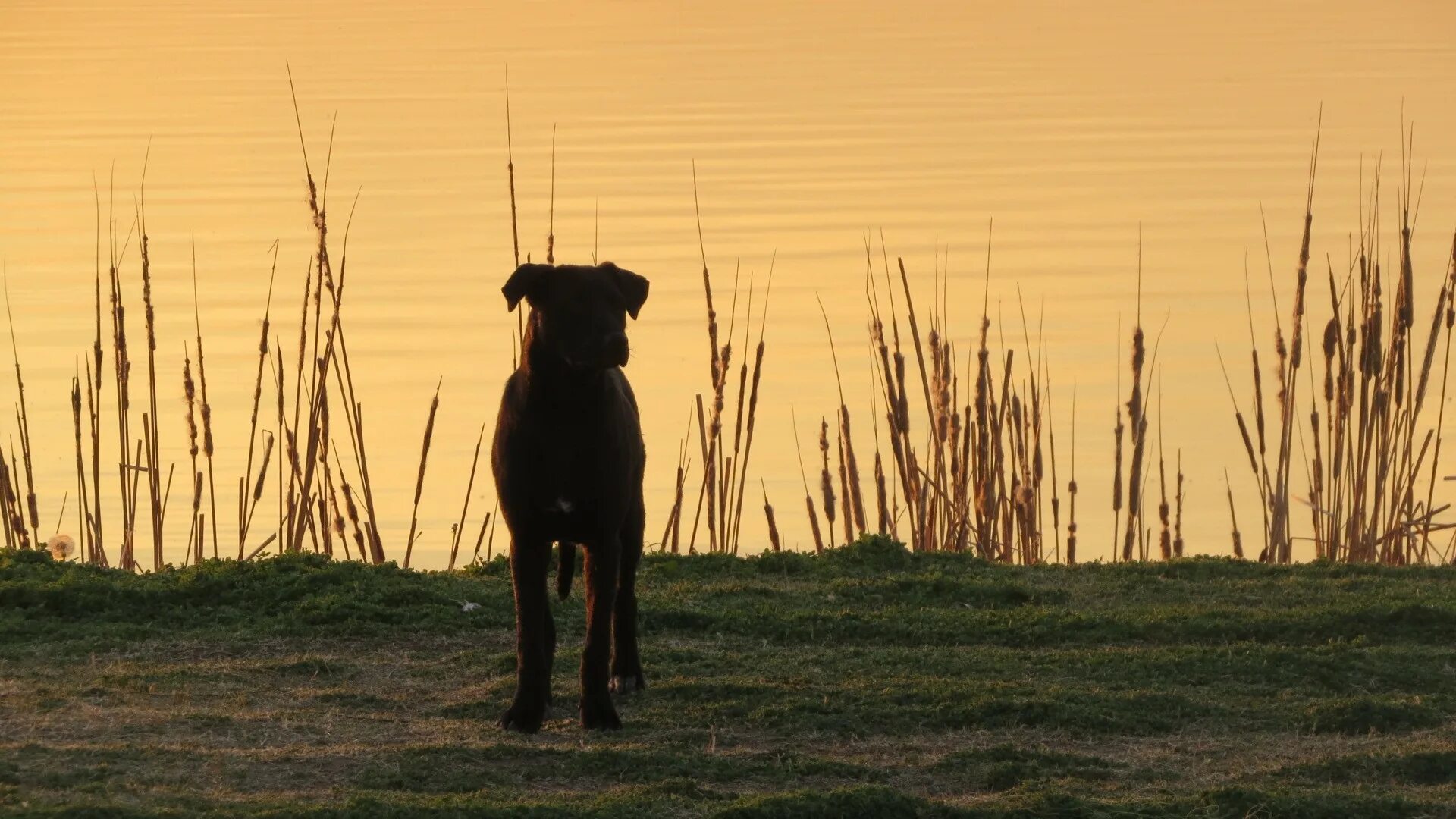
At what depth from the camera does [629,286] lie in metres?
6.79

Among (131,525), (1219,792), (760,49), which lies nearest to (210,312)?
(131,525)

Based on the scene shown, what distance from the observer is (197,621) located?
27.2 ft

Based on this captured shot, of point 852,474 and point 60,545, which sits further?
point 60,545

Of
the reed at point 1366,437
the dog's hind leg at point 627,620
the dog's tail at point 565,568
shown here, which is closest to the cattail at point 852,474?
the reed at point 1366,437

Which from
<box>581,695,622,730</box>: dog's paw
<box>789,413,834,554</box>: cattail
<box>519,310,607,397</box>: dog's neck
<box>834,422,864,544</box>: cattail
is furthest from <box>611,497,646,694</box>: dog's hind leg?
<box>834,422,864,544</box>: cattail

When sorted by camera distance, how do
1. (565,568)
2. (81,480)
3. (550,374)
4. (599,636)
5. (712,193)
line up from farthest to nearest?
(712,193)
(81,480)
(565,568)
(599,636)
(550,374)

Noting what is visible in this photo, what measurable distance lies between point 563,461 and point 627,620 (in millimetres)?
752

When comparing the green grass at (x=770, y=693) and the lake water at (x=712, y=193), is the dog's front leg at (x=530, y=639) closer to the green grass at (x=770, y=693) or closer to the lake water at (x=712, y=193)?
the green grass at (x=770, y=693)

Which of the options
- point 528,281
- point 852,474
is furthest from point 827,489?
point 528,281

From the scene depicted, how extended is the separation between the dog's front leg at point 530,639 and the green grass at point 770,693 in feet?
0.29

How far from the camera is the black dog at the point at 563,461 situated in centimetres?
661

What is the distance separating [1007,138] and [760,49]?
8732mm

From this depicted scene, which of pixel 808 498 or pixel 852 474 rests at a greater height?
pixel 852 474

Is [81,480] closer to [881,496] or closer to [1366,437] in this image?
[881,496]
